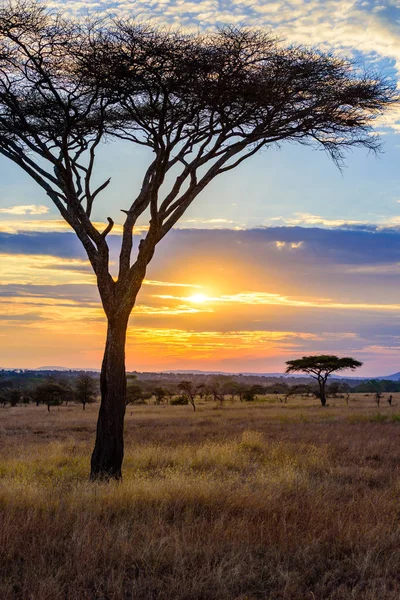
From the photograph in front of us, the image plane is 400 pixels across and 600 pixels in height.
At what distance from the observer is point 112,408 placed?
11.0 m

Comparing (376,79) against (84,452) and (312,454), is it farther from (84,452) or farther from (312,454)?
(84,452)

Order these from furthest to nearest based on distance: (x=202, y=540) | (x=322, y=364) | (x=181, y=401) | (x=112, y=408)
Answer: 1. (x=181, y=401)
2. (x=322, y=364)
3. (x=112, y=408)
4. (x=202, y=540)

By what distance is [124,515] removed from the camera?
7586 mm

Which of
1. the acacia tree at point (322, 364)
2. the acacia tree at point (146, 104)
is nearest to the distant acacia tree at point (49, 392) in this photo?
the acacia tree at point (322, 364)

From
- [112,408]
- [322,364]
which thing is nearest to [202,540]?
[112,408]

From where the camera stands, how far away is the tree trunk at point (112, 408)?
10891mm

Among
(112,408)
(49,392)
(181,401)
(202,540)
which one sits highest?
(112,408)

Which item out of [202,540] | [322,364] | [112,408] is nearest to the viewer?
[202,540]

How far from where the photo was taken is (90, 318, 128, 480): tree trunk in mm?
10891

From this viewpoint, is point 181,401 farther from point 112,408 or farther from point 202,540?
point 202,540

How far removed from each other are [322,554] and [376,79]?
10664 mm

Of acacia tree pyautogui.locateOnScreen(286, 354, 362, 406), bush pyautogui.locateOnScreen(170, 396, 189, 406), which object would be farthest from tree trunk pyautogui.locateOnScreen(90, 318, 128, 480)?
bush pyautogui.locateOnScreen(170, 396, 189, 406)

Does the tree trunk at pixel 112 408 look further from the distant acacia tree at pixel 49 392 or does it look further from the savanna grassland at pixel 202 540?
the distant acacia tree at pixel 49 392

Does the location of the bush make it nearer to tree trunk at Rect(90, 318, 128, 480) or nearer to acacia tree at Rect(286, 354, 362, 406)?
acacia tree at Rect(286, 354, 362, 406)
